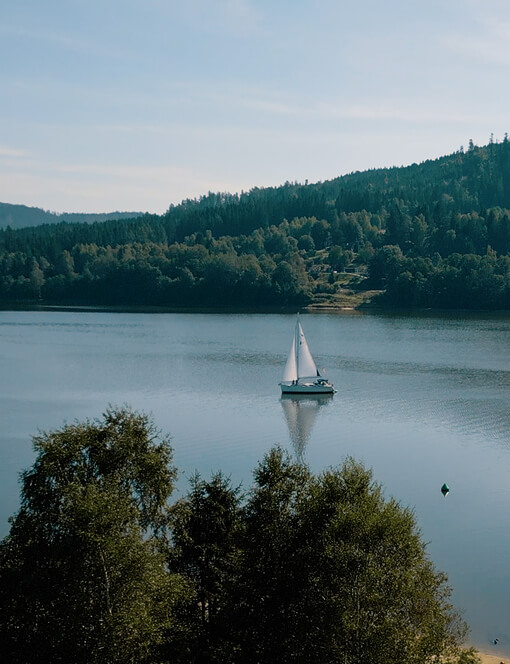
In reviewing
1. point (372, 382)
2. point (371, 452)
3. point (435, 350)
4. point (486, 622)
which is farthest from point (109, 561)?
point (435, 350)

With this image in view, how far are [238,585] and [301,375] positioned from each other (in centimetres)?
6157

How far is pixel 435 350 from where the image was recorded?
114 meters

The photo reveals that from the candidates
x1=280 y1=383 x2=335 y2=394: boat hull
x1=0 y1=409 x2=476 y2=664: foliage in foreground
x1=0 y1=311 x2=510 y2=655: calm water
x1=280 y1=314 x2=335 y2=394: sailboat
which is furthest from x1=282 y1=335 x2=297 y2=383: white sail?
x1=0 y1=409 x2=476 y2=664: foliage in foreground

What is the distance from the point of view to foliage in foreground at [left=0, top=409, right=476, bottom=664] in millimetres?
22594

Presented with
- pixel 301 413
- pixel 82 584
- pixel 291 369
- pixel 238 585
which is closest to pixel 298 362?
pixel 291 369

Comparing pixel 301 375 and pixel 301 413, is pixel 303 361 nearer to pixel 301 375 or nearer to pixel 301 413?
pixel 301 375

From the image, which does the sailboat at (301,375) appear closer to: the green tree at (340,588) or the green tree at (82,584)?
the green tree at (82,584)

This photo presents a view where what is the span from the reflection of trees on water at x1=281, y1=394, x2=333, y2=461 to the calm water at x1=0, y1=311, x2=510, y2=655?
18cm

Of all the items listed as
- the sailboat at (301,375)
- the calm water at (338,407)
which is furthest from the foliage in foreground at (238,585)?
the sailboat at (301,375)

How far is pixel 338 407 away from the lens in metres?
76.4

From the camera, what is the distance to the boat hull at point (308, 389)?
82.2 metres

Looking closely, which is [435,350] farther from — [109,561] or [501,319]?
[109,561]

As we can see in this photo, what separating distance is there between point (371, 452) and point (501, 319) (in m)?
109

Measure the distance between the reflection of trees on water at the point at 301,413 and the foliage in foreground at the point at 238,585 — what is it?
3010 cm
